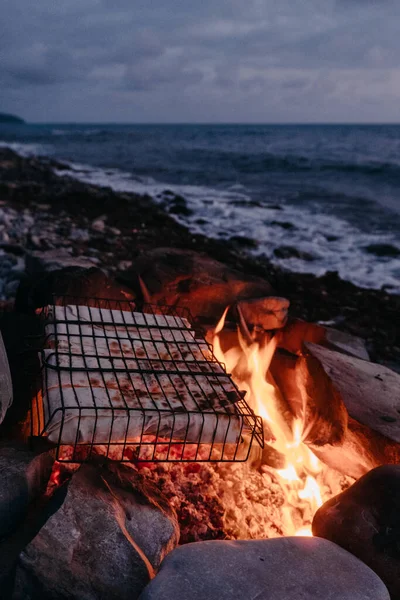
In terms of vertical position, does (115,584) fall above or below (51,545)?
below

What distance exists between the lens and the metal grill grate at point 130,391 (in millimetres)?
2498

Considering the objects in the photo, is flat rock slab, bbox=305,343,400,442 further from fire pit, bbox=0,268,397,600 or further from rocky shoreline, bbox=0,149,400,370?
rocky shoreline, bbox=0,149,400,370

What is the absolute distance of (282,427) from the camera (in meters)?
3.71

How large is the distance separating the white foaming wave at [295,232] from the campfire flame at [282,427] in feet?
19.0

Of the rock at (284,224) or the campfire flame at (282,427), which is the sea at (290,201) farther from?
the campfire flame at (282,427)

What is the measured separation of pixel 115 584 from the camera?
2.25 m

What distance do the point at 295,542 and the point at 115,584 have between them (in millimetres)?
893

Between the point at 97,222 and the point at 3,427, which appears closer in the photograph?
the point at 3,427

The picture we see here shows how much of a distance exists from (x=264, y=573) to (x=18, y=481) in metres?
1.26

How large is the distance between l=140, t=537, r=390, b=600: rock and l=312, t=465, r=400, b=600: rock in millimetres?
124

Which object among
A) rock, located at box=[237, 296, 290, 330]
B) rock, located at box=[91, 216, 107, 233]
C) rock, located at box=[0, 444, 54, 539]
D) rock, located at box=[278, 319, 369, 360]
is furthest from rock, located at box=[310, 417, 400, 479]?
rock, located at box=[91, 216, 107, 233]

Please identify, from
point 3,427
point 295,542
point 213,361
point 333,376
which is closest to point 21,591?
point 3,427

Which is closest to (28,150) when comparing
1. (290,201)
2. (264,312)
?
(290,201)

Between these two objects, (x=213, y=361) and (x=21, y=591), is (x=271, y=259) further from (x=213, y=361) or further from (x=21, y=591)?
(x=21, y=591)
